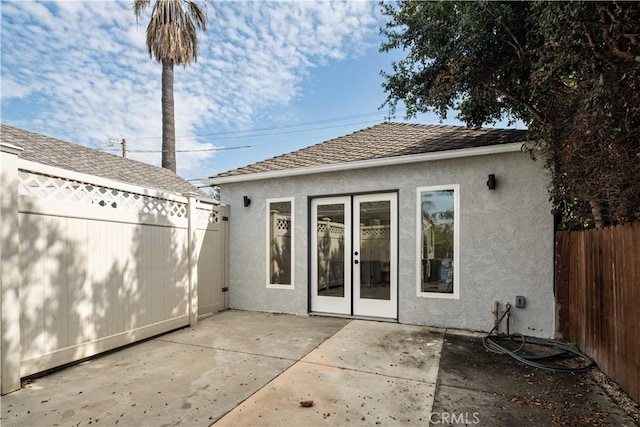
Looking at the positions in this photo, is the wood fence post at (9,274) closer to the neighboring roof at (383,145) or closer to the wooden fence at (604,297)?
the neighboring roof at (383,145)

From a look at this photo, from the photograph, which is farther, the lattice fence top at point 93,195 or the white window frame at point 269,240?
the white window frame at point 269,240

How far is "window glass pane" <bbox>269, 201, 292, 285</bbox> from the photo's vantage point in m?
6.64

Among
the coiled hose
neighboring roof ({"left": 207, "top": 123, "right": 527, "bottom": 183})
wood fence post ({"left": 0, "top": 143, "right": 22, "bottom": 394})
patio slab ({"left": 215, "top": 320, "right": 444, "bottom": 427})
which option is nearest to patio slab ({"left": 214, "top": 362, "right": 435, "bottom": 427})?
patio slab ({"left": 215, "top": 320, "right": 444, "bottom": 427})

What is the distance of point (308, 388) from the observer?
3.16 meters

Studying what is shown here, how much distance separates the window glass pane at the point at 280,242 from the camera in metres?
6.64

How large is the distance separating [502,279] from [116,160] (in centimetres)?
1030

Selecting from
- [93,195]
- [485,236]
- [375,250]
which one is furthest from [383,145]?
[93,195]

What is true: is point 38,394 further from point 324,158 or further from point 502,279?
point 502,279

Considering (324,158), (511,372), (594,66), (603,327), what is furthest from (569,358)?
(324,158)

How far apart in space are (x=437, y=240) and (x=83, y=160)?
867 cm

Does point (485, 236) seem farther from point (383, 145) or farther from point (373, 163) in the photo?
point (383, 145)

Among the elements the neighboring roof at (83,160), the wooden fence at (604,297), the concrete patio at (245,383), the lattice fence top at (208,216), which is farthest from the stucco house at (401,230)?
the neighboring roof at (83,160)

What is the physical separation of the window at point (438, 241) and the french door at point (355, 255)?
0.46m

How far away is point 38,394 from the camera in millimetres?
3049
